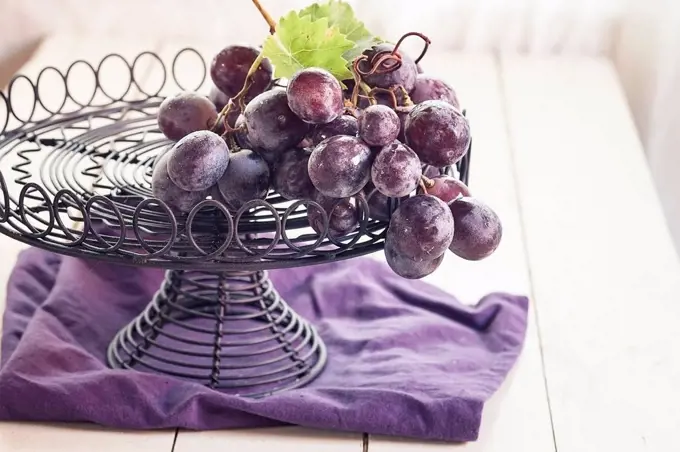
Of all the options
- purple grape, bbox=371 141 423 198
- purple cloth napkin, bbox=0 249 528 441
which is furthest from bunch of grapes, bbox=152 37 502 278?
purple cloth napkin, bbox=0 249 528 441

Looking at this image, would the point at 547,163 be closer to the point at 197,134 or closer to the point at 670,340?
the point at 670,340

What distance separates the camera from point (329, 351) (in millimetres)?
1041

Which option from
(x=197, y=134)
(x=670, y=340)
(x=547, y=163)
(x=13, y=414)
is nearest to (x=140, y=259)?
(x=197, y=134)

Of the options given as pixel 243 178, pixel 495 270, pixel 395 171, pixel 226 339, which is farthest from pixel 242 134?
pixel 495 270

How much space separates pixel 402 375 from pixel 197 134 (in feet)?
→ 1.08

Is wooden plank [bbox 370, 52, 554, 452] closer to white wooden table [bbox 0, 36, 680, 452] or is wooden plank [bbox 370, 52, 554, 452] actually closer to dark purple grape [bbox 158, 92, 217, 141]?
white wooden table [bbox 0, 36, 680, 452]

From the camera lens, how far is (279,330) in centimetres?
102

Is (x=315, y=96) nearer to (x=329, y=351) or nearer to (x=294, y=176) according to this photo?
(x=294, y=176)

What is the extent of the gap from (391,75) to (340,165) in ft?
0.41

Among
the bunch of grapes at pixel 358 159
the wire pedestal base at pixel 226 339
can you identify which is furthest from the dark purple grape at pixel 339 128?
the wire pedestal base at pixel 226 339

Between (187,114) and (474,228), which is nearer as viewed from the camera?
(474,228)

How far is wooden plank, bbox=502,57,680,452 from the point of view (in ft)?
3.09

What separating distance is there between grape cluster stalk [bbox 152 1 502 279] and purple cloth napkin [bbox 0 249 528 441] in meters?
0.17

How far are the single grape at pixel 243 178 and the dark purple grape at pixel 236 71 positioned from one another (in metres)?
0.13
